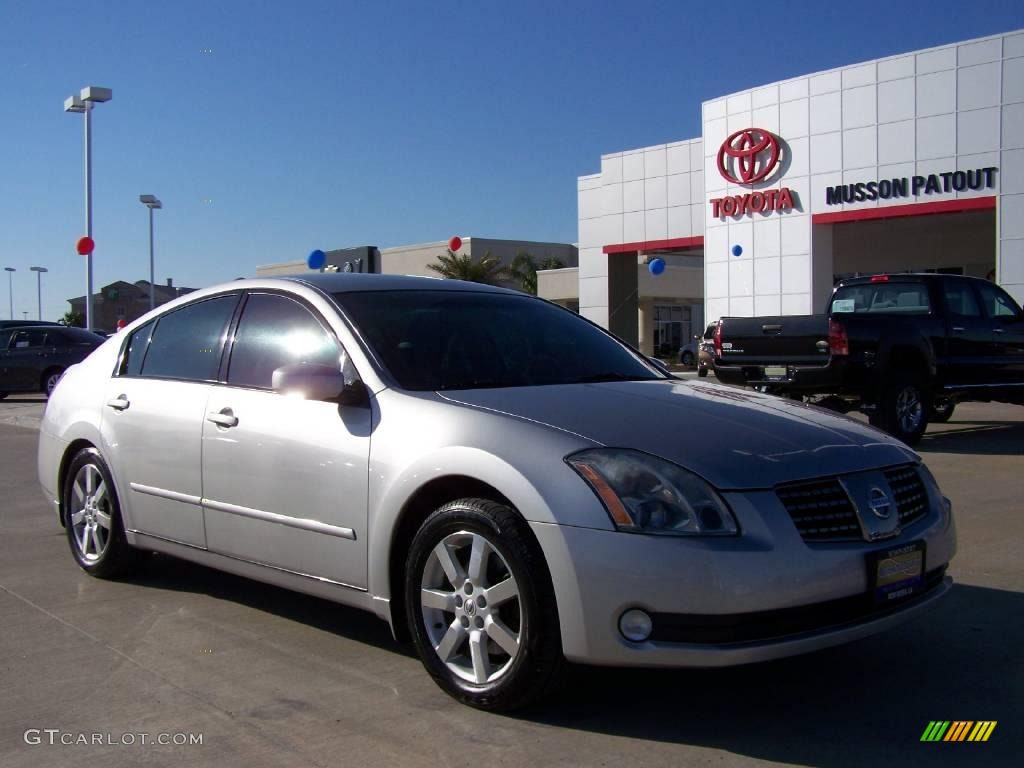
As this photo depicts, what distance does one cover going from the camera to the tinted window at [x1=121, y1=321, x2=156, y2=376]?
571 centimetres

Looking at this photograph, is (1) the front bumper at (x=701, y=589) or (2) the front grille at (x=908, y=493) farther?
(2) the front grille at (x=908, y=493)

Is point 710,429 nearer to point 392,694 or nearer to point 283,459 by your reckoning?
point 392,694

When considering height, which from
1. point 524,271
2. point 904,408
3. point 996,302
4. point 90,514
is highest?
point 524,271

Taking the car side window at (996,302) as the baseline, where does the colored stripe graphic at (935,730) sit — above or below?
below

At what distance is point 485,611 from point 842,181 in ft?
89.2

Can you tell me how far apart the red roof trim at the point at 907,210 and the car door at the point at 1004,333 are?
48.4 ft

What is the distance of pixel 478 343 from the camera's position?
4.77m

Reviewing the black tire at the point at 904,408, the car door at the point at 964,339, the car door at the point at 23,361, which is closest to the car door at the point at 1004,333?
the car door at the point at 964,339

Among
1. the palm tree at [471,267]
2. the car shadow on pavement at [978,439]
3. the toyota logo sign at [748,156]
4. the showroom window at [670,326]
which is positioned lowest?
the car shadow on pavement at [978,439]

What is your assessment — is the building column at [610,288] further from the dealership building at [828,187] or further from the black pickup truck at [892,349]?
the black pickup truck at [892,349]

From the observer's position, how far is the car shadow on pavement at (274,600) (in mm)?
4754

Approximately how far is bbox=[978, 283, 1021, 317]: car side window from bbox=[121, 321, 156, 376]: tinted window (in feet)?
32.5

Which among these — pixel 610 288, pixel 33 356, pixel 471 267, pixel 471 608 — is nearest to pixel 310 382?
pixel 471 608

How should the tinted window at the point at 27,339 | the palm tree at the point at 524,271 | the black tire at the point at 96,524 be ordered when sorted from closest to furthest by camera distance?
the black tire at the point at 96,524
the tinted window at the point at 27,339
the palm tree at the point at 524,271
